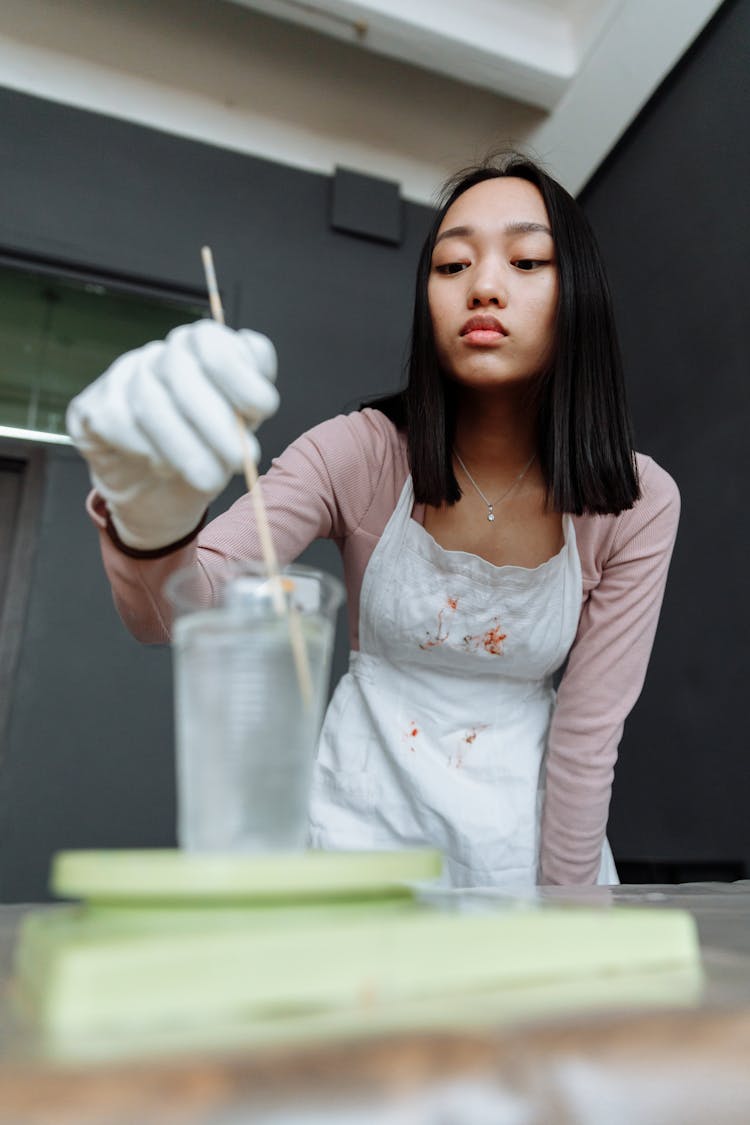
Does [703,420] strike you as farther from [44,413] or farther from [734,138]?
[44,413]

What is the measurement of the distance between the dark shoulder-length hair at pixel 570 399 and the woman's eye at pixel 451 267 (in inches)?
1.1

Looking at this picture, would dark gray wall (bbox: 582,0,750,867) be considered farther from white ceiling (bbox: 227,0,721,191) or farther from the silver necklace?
the silver necklace

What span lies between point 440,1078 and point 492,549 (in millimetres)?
1066

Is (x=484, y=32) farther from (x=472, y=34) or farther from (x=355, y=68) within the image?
(x=355, y=68)

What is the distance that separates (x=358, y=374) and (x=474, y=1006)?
263 centimetres

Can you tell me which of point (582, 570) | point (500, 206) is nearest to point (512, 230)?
point (500, 206)

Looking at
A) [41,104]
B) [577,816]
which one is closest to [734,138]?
[577,816]

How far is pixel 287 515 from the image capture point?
1.07 m

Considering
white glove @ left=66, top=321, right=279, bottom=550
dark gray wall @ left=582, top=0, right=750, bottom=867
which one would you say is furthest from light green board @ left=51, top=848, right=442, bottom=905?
dark gray wall @ left=582, top=0, right=750, bottom=867

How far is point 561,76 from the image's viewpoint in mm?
2549

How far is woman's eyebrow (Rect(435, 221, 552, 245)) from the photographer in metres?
1.12

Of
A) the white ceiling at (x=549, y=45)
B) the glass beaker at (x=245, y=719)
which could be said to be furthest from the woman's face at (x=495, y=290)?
the white ceiling at (x=549, y=45)

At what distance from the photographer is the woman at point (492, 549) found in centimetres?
111

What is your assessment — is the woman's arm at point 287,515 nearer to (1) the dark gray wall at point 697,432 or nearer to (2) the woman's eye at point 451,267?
(2) the woman's eye at point 451,267
